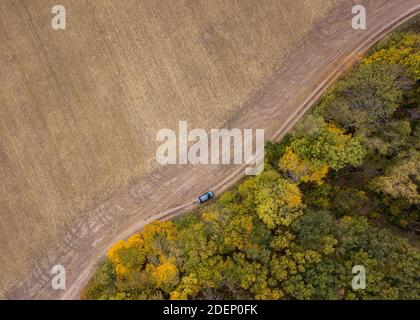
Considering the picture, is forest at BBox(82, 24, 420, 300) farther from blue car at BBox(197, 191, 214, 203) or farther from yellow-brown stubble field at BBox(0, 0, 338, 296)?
yellow-brown stubble field at BBox(0, 0, 338, 296)

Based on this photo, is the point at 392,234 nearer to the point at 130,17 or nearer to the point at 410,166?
the point at 410,166

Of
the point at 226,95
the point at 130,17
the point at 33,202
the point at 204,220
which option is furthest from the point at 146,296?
the point at 130,17
